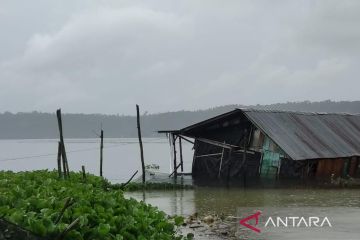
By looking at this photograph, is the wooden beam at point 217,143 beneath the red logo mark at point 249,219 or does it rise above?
above

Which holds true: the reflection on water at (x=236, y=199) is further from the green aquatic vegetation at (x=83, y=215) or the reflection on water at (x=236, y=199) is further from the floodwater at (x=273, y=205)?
the green aquatic vegetation at (x=83, y=215)

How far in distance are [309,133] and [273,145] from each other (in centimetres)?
364

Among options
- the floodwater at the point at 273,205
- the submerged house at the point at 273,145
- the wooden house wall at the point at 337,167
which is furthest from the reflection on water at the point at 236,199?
the wooden house wall at the point at 337,167

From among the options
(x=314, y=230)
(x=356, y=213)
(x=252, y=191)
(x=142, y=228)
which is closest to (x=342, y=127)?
(x=252, y=191)

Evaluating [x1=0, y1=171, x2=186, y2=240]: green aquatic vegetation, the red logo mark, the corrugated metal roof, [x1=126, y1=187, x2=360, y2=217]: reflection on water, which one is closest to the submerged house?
the corrugated metal roof

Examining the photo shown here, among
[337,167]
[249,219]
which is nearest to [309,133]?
[337,167]

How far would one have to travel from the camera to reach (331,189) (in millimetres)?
26906

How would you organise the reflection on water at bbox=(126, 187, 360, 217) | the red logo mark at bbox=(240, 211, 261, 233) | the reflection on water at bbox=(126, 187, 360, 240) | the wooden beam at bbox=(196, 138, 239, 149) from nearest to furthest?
1. the reflection on water at bbox=(126, 187, 360, 240)
2. the red logo mark at bbox=(240, 211, 261, 233)
3. the reflection on water at bbox=(126, 187, 360, 217)
4. the wooden beam at bbox=(196, 138, 239, 149)

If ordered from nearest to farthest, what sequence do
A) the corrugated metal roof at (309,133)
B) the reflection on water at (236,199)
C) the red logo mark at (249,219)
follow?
the red logo mark at (249,219) < the reflection on water at (236,199) < the corrugated metal roof at (309,133)

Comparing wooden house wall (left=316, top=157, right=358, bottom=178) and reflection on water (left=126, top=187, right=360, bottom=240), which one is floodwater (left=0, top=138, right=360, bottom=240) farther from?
wooden house wall (left=316, top=157, right=358, bottom=178)

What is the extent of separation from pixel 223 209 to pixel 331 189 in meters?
9.15

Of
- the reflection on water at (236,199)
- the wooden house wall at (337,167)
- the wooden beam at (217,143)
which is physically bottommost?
the reflection on water at (236,199)

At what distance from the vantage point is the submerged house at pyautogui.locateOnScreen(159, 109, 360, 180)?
29.3 metres

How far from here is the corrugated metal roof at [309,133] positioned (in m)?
29.2
